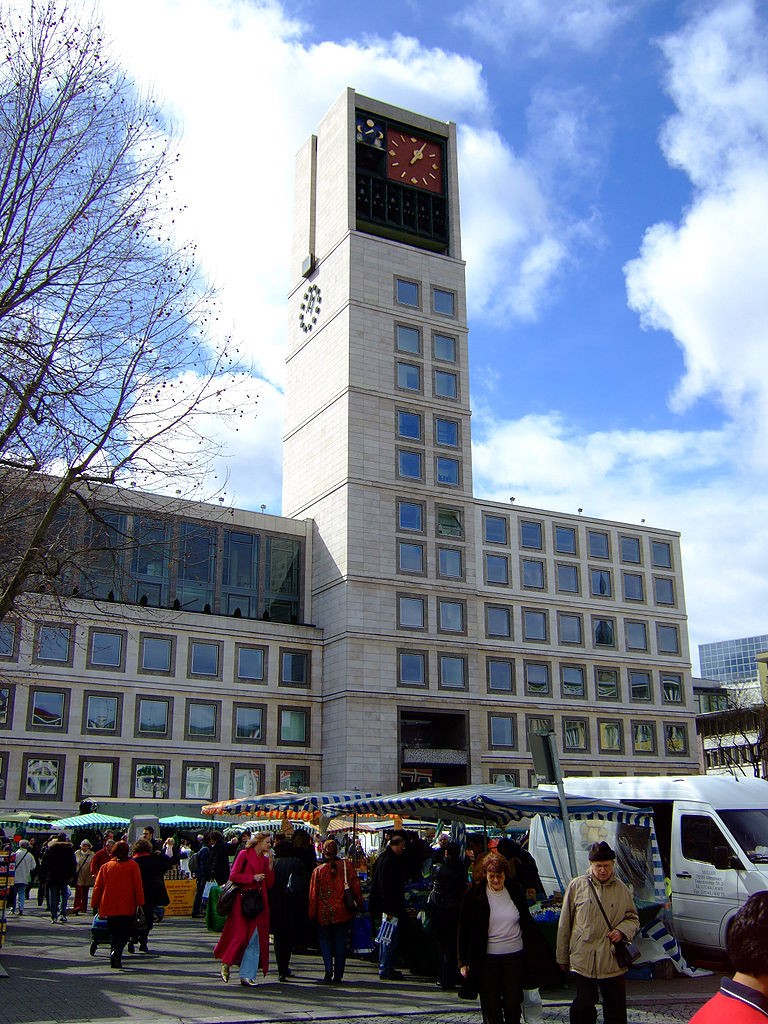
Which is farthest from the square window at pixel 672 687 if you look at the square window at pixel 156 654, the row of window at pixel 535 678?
the square window at pixel 156 654

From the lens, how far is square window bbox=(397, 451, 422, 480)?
62.3 meters

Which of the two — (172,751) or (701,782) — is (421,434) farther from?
(701,782)

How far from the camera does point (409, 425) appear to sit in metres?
63.3

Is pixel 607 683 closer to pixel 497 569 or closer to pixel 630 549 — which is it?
pixel 630 549

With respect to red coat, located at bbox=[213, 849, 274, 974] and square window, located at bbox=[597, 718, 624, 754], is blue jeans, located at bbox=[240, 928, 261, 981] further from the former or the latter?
square window, located at bbox=[597, 718, 624, 754]

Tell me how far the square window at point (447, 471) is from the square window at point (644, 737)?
69.0 ft

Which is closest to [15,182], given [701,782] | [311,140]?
[701,782]

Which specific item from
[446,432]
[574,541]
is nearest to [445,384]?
[446,432]

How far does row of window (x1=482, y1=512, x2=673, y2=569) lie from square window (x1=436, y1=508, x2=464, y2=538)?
117 inches

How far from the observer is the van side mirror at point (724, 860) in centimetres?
1480

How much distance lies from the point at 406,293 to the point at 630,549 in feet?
→ 79.6

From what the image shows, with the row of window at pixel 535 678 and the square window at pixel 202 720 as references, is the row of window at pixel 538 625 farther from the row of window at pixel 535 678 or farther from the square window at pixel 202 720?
the square window at pixel 202 720

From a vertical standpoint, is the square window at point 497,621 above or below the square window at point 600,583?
below

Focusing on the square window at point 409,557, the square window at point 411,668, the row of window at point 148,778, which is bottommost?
the row of window at point 148,778
